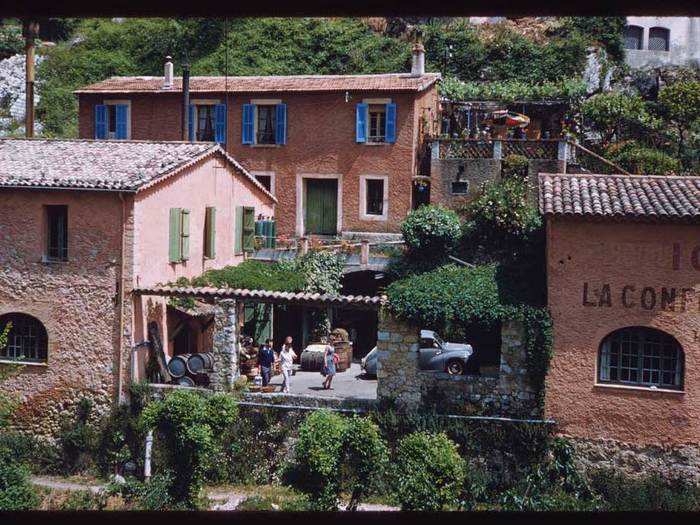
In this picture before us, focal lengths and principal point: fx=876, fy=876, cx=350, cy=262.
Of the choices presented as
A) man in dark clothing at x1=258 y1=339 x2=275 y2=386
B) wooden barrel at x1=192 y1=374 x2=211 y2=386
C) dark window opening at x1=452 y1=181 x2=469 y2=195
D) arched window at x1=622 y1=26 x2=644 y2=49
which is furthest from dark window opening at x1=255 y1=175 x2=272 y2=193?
arched window at x1=622 y1=26 x2=644 y2=49

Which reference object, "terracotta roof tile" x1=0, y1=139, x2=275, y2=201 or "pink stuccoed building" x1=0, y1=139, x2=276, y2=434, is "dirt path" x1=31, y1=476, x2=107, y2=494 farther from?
"terracotta roof tile" x1=0, y1=139, x2=275, y2=201

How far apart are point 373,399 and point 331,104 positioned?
42.9 feet

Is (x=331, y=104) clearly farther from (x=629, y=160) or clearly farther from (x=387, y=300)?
(x=387, y=300)

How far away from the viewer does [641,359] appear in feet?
57.3

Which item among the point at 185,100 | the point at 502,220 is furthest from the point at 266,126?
the point at 502,220

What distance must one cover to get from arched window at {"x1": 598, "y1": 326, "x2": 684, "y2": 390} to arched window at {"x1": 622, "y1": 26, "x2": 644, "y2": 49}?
25365 millimetres

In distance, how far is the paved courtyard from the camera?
66.3 feet

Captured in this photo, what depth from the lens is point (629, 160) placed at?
2888 centimetres

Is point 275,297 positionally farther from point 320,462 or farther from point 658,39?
point 658,39

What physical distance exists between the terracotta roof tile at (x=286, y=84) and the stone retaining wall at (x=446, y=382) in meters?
11.8

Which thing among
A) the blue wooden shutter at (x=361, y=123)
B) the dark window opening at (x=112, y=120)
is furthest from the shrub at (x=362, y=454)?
the dark window opening at (x=112, y=120)
